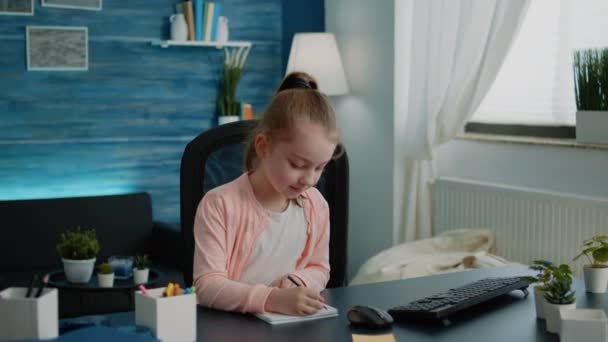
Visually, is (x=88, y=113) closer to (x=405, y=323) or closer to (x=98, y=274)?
(x=98, y=274)

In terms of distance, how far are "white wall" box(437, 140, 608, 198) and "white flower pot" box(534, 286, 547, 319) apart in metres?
1.93

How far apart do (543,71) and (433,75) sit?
533 millimetres

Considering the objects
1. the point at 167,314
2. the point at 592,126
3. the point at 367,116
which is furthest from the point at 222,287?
the point at 367,116

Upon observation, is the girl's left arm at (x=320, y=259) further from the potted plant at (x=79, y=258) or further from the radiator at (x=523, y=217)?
the potted plant at (x=79, y=258)

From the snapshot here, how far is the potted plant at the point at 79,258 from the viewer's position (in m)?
3.81

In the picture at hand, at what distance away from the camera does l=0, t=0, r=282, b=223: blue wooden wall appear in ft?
15.0

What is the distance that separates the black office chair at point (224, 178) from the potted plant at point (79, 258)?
1.79 metres

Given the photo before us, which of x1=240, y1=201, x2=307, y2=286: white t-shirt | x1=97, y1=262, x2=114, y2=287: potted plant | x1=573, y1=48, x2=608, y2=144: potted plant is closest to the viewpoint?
x1=240, y1=201, x2=307, y2=286: white t-shirt

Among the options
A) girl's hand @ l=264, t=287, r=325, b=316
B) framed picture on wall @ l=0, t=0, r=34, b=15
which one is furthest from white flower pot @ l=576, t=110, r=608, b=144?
framed picture on wall @ l=0, t=0, r=34, b=15

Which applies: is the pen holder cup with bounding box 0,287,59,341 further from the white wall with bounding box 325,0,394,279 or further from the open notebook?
the white wall with bounding box 325,0,394,279

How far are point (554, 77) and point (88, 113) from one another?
2.45 m

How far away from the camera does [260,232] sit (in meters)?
1.88

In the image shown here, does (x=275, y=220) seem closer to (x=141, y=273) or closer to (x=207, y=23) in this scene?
(x=141, y=273)

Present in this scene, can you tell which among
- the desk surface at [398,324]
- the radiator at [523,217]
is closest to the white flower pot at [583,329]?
the desk surface at [398,324]
